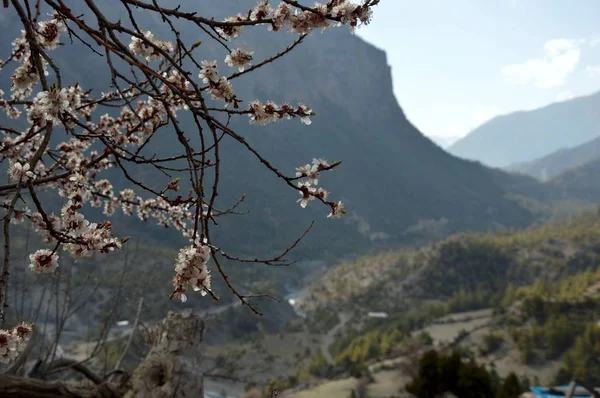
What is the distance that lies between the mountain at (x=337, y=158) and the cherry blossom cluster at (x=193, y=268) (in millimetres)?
61832

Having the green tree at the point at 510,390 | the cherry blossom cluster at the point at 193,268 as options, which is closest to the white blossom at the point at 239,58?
the cherry blossom cluster at the point at 193,268

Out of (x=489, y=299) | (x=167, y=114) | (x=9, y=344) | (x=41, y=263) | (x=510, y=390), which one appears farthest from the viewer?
(x=489, y=299)

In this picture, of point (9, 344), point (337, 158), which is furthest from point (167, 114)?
point (337, 158)

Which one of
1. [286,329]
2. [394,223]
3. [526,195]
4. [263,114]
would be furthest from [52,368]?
[526,195]

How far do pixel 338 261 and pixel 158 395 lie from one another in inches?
2829

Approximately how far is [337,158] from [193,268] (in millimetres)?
97268

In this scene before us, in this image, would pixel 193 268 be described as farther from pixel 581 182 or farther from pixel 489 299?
pixel 581 182

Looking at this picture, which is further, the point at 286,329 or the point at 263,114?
the point at 286,329

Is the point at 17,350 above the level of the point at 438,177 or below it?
below

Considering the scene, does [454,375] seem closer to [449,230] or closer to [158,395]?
[158,395]

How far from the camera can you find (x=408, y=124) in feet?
431

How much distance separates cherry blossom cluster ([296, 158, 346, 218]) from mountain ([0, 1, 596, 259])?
61.7 metres

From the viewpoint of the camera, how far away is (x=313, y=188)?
1.90 metres

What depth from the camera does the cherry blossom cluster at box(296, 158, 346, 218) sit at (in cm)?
183
